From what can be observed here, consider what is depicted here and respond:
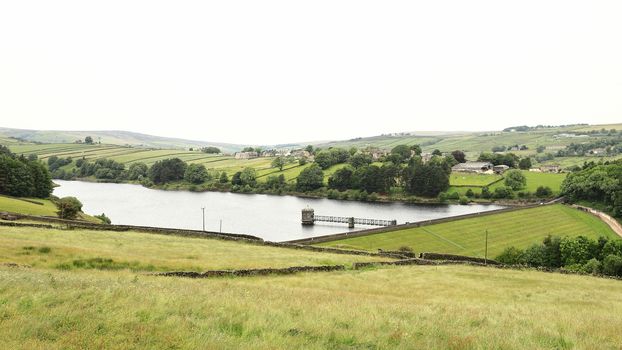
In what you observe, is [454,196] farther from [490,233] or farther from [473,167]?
[490,233]

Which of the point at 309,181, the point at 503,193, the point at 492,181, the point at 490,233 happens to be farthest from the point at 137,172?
the point at 490,233

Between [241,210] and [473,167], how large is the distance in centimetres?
9000

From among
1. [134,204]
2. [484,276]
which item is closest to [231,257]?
[484,276]

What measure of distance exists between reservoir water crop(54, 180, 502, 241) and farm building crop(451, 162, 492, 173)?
40.6m

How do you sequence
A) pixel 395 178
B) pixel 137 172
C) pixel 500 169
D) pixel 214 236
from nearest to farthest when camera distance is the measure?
1. pixel 214 236
2. pixel 395 178
3. pixel 500 169
4. pixel 137 172

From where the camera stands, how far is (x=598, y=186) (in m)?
106

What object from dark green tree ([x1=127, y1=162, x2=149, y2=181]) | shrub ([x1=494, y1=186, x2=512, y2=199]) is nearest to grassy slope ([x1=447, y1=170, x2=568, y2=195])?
shrub ([x1=494, y1=186, x2=512, y2=199])

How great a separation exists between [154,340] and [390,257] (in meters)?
35.3

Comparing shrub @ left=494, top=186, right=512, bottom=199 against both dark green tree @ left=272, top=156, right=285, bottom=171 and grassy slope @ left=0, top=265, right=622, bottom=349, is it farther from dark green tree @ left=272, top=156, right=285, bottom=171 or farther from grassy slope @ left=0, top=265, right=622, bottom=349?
grassy slope @ left=0, top=265, right=622, bottom=349

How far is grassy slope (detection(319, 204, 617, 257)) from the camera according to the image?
6662 cm

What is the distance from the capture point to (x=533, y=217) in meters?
92.1

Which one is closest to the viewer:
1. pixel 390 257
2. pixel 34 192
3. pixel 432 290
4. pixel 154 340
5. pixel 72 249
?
pixel 154 340

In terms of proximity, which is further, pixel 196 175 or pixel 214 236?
pixel 196 175

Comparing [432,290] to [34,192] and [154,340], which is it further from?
[34,192]
